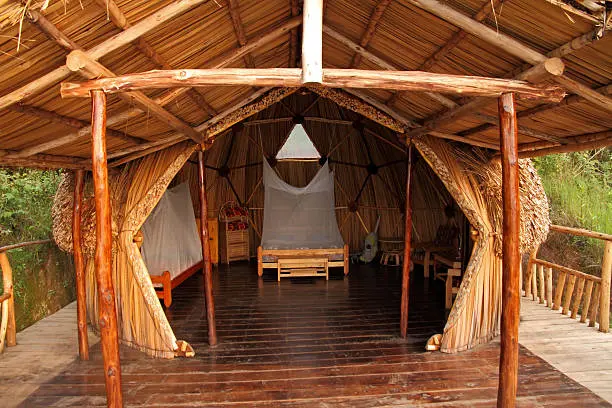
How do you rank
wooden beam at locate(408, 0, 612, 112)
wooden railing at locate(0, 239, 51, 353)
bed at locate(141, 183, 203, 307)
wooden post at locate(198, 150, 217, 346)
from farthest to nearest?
→ 1. bed at locate(141, 183, 203, 307)
2. wooden post at locate(198, 150, 217, 346)
3. wooden railing at locate(0, 239, 51, 353)
4. wooden beam at locate(408, 0, 612, 112)

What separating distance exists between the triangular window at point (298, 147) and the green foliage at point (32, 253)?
373 centimetres

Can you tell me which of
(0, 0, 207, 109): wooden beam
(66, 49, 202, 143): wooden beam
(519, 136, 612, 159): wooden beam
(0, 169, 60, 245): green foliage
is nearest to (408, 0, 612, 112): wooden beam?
(519, 136, 612, 159): wooden beam

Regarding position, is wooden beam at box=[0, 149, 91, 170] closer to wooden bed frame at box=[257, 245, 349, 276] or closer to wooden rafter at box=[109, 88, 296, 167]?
wooden rafter at box=[109, 88, 296, 167]

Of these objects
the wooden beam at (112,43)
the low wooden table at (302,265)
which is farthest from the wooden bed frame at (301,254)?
the wooden beam at (112,43)

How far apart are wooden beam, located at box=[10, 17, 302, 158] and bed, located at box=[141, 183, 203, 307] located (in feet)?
6.62

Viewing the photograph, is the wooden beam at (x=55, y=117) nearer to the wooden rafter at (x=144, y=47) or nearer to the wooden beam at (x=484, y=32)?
the wooden rafter at (x=144, y=47)

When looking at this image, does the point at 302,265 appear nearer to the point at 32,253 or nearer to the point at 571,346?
the point at 571,346

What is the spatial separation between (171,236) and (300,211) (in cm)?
211

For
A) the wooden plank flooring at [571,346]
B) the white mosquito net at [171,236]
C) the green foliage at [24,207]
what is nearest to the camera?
the wooden plank flooring at [571,346]

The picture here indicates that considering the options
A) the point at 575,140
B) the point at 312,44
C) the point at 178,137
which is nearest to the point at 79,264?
the point at 178,137

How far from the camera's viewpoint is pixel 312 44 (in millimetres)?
2100

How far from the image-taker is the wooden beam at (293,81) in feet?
6.76

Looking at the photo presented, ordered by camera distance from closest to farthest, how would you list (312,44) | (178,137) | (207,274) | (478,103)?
(312,44) → (478,103) → (178,137) → (207,274)

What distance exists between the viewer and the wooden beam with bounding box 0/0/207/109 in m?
1.98
